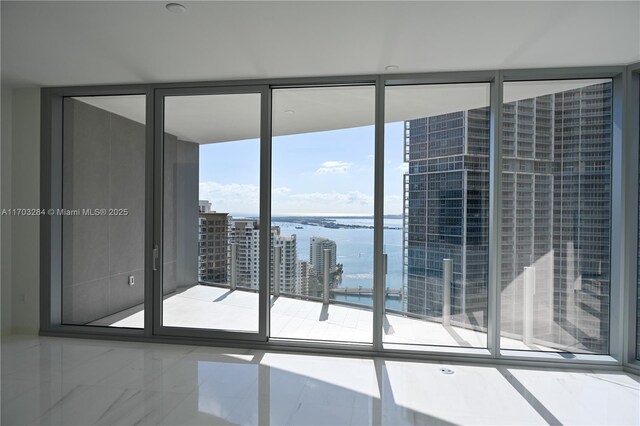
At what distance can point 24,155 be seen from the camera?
418 cm

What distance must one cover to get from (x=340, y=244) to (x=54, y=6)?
9.49 ft

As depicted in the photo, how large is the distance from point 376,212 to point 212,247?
1.76 m

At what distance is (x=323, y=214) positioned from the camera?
151 inches

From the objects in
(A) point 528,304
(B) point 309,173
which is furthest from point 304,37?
(A) point 528,304

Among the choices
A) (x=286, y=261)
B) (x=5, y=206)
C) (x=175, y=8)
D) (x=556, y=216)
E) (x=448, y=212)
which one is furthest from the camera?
(x=5, y=206)

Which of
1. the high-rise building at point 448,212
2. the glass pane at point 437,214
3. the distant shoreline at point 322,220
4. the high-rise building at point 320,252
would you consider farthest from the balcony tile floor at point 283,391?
the distant shoreline at point 322,220

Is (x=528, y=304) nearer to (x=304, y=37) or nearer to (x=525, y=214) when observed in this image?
(x=525, y=214)

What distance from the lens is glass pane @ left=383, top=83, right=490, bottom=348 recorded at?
3635mm

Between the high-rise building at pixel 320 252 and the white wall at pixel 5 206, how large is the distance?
3348mm

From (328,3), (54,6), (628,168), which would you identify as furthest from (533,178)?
(54,6)

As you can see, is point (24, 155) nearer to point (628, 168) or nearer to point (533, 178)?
point (533, 178)

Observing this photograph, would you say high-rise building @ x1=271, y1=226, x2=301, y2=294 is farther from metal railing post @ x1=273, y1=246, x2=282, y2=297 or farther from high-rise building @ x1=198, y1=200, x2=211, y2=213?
high-rise building @ x1=198, y1=200, x2=211, y2=213

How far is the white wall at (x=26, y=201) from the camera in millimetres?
4168

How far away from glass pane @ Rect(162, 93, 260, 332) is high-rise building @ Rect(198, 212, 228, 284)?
11 mm
